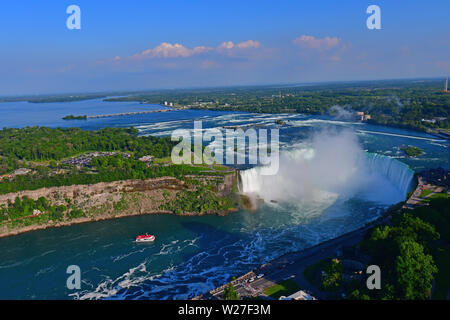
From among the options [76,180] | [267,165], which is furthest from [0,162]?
[267,165]

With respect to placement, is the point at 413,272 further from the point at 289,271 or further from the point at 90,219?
the point at 90,219

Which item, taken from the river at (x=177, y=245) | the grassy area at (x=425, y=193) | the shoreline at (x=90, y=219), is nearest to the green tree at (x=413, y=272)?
the river at (x=177, y=245)

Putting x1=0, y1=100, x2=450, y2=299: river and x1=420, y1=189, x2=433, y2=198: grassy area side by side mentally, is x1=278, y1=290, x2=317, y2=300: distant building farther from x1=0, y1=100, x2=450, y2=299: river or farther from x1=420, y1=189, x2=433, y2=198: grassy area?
x1=420, y1=189, x2=433, y2=198: grassy area

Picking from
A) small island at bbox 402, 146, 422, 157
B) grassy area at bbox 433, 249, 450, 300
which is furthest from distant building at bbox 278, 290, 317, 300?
small island at bbox 402, 146, 422, 157

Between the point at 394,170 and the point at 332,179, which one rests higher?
the point at 394,170

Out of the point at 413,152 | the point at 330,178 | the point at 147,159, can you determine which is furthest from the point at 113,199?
the point at 413,152
